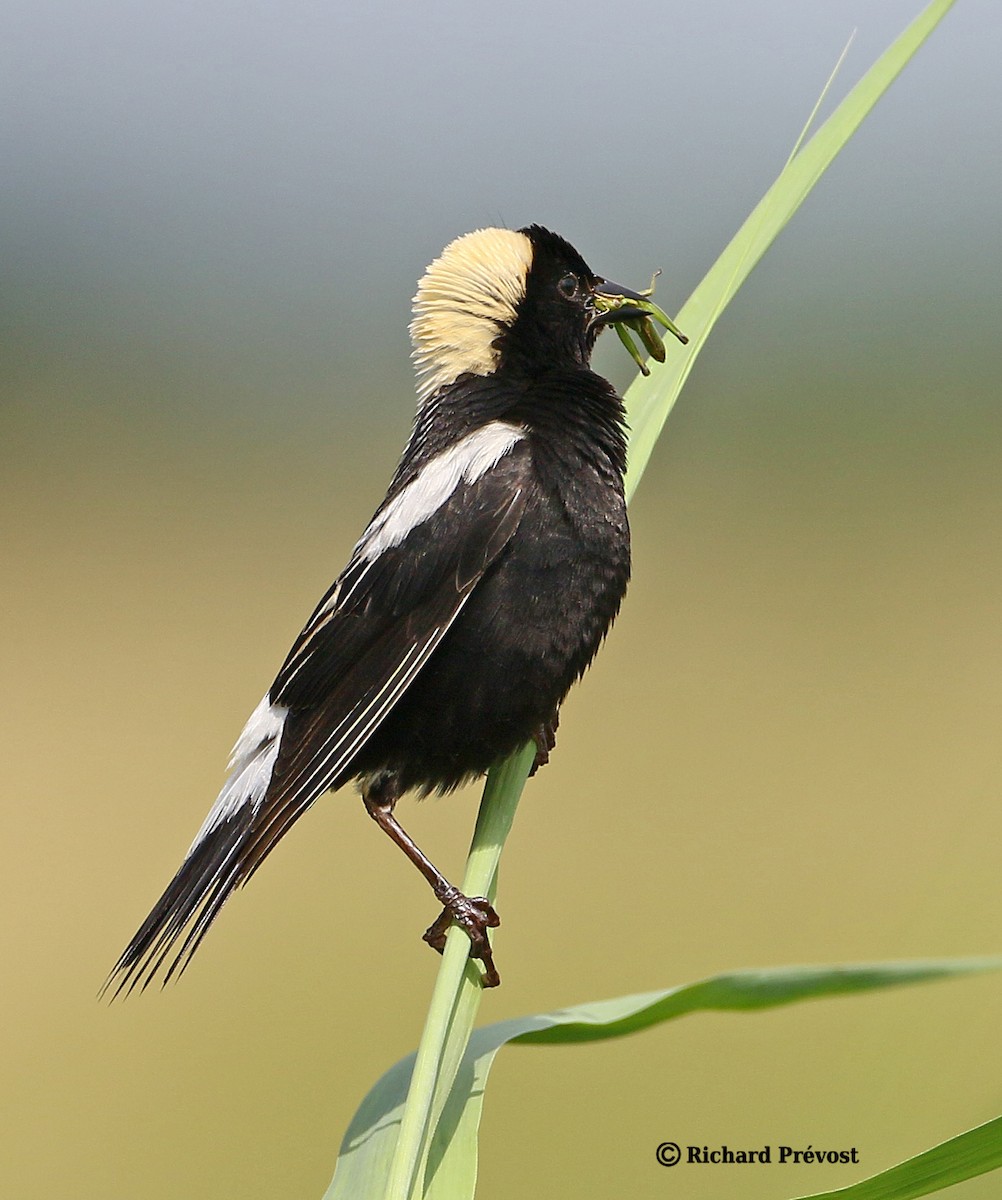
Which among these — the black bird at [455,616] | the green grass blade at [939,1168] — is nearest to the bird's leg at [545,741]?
the black bird at [455,616]

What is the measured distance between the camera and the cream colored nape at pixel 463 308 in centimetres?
139

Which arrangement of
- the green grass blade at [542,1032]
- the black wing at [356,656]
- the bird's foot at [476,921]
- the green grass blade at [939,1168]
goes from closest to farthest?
1. the green grass blade at [939,1168]
2. the green grass blade at [542,1032]
3. the bird's foot at [476,921]
4. the black wing at [356,656]

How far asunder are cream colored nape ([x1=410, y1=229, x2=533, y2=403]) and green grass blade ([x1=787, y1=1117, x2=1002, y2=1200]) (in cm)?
103

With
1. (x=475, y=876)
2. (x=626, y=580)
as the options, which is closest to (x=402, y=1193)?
(x=475, y=876)

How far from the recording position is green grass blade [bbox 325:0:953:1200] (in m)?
0.65

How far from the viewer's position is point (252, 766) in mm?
1146

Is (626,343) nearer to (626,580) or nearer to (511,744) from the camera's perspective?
(626,580)

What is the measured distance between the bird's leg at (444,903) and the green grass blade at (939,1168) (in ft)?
1.10

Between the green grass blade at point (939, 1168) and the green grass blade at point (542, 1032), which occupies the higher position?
the green grass blade at point (542, 1032)

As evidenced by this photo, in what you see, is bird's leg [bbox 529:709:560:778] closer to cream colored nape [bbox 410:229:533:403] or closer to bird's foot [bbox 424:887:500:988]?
bird's foot [bbox 424:887:500:988]

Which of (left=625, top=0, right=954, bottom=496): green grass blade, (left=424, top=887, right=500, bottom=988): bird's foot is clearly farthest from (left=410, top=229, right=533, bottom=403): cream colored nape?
(left=424, top=887, right=500, bottom=988): bird's foot

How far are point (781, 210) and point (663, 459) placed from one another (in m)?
0.36

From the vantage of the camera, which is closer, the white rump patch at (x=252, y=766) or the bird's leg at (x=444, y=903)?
the bird's leg at (x=444, y=903)

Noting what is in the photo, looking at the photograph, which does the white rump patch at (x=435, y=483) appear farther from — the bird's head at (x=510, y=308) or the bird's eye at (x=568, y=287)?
the bird's eye at (x=568, y=287)
